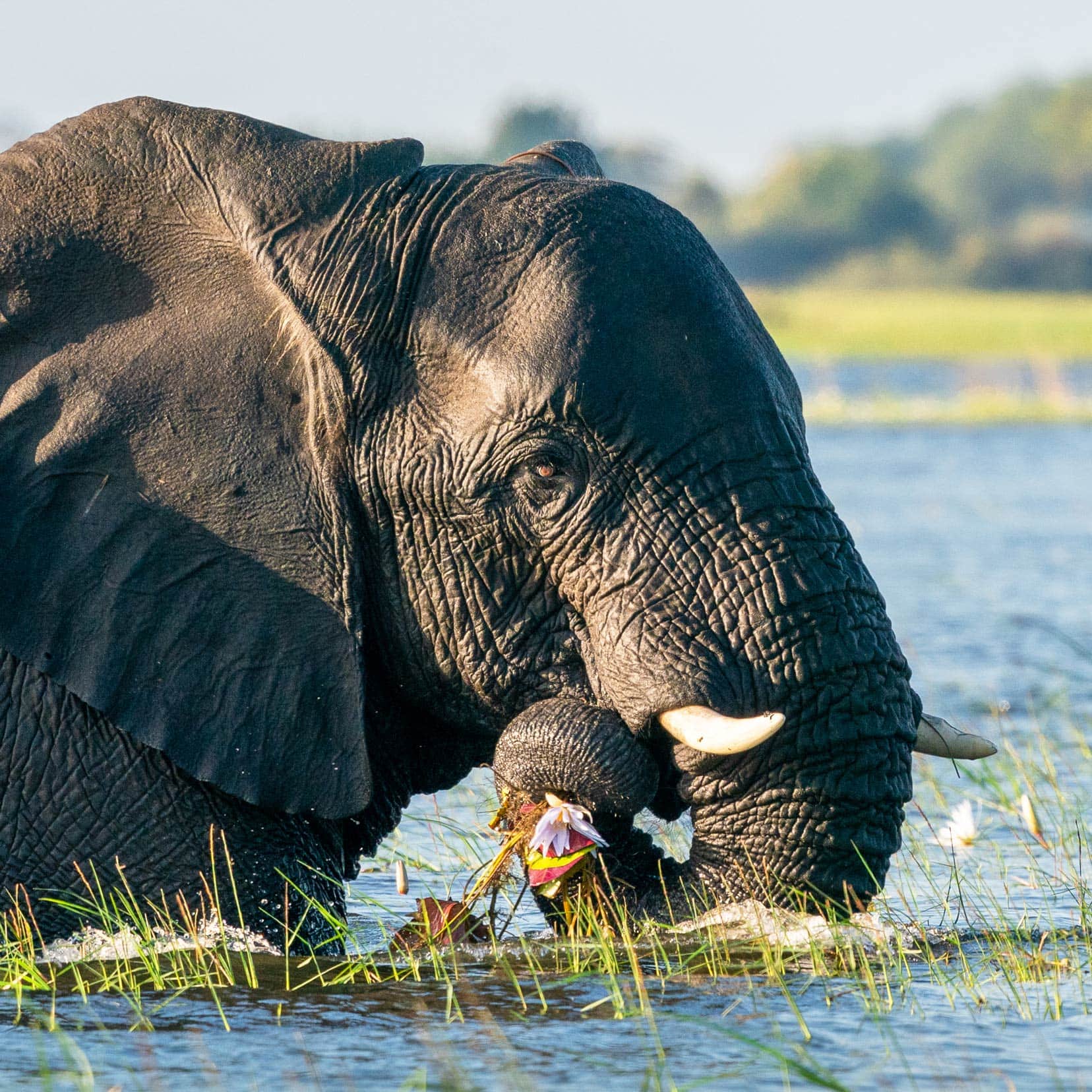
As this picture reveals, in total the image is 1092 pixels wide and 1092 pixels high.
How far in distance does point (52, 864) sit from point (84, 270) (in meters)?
1.51

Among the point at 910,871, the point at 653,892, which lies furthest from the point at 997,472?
the point at 653,892

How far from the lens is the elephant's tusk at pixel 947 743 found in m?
5.71

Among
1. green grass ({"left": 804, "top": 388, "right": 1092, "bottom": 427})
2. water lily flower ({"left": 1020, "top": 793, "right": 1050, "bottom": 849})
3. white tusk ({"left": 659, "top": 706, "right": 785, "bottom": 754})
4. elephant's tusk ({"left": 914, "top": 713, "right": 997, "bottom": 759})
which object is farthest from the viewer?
green grass ({"left": 804, "top": 388, "right": 1092, "bottom": 427})

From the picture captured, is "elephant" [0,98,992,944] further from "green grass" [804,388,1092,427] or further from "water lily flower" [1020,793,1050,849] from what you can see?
"green grass" [804,388,1092,427]

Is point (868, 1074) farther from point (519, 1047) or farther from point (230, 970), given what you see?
point (230, 970)

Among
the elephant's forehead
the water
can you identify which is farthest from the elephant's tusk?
the elephant's forehead

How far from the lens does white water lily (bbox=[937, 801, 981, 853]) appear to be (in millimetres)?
7449

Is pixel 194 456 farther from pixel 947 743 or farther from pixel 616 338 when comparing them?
pixel 947 743

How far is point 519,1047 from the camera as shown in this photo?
16.7 ft

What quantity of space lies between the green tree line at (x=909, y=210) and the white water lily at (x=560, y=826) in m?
62.7

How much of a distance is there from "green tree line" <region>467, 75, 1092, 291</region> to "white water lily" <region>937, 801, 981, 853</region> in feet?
198

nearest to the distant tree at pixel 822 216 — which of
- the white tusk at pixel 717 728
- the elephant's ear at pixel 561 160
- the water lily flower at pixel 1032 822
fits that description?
the water lily flower at pixel 1032 822

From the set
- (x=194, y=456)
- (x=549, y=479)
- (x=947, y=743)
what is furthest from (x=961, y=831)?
(x=194, y=456)

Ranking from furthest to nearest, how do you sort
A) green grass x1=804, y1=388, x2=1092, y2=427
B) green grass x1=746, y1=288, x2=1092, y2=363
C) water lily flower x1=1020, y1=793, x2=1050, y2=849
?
green grass x1=746, y1=288, x2=1092, y2=363, green grass x1=804, y1=388, x2=1092, y2=427, water lily flower x1=1020, y1=793, x2=1050, y2=849
